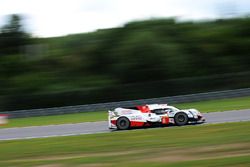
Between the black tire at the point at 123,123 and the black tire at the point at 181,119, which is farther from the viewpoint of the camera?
the black tire at the point at 123,123

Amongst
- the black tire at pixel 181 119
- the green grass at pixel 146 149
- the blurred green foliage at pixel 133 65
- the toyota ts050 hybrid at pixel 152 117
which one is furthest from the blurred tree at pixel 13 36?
the green grass at pixel 146 149

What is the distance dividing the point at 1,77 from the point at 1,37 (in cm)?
671

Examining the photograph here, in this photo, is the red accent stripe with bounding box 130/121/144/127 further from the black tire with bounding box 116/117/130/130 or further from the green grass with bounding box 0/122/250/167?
the green grass with bounding box 0/122/250/167

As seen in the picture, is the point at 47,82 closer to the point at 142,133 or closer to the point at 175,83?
the point at 175,83

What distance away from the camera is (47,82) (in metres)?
38.2

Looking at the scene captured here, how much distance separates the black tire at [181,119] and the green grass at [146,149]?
5.47 feet

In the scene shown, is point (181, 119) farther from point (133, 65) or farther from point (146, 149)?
point (133, 65)

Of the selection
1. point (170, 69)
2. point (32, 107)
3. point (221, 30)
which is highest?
point (221, 30)

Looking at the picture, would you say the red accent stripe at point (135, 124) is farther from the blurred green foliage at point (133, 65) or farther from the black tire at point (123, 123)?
the blurred green foliage at point (133, 65)

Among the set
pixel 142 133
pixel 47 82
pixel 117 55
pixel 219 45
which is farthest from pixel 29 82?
pixel 142 133

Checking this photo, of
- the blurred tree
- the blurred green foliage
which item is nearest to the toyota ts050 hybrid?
the blurred green foliage

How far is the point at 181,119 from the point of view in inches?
635

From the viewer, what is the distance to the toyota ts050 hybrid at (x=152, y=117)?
53.0ft

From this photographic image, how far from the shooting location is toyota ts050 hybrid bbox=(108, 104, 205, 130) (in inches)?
635
